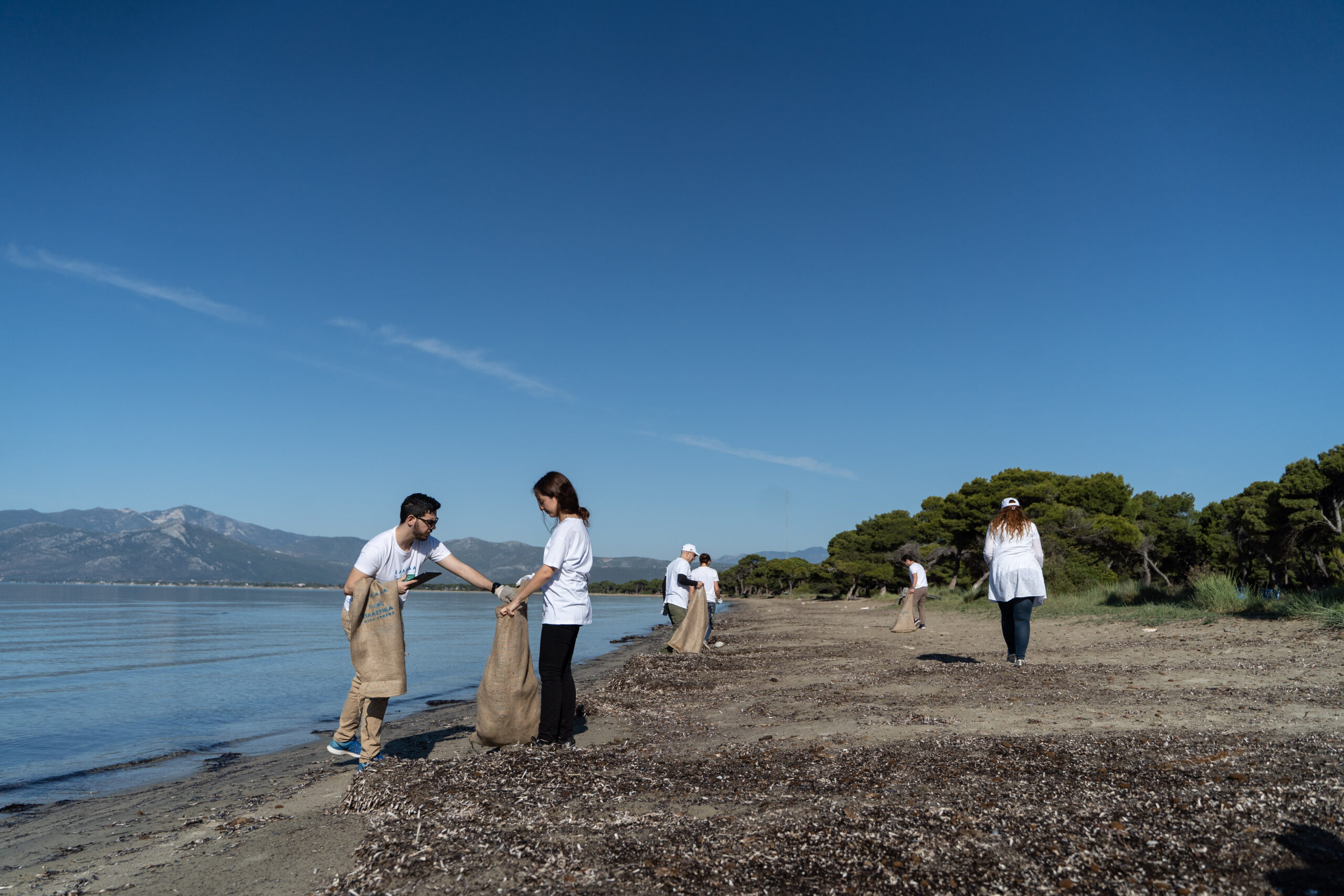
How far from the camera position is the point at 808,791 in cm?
414

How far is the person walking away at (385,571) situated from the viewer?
5434mm

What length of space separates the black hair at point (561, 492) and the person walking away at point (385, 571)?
0.78m

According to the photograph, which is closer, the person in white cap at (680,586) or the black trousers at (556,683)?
the black trousers at (556,683)

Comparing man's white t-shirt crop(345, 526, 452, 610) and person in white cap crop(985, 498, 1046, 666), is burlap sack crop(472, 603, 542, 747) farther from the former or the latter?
person in white cap crop(985, 498, 1046, 666)

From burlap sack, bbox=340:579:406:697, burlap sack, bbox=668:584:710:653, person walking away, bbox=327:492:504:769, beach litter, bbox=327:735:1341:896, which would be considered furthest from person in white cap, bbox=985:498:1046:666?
burlap sack, bbox=340:579:406:697

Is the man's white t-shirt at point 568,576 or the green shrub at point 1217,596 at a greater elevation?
the man's white t-shirt at point 568,576

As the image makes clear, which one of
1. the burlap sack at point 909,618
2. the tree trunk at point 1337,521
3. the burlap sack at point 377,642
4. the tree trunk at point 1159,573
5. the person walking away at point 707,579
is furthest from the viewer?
the tree trunk at point 1159,573

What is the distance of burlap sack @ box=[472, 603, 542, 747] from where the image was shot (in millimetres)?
5738

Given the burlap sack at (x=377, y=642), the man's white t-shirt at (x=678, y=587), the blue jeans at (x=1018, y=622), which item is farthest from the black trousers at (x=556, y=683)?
the man's white t-shirt at (x=678, y=587)

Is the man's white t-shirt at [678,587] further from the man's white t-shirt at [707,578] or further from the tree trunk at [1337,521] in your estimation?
the tree trunk at [1337,521]

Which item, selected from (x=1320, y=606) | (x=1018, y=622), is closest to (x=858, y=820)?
(x=1018, y=622)

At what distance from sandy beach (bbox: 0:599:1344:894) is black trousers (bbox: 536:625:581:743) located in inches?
14.6

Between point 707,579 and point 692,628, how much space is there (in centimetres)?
139

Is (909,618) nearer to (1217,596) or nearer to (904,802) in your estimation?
(1217,596)
